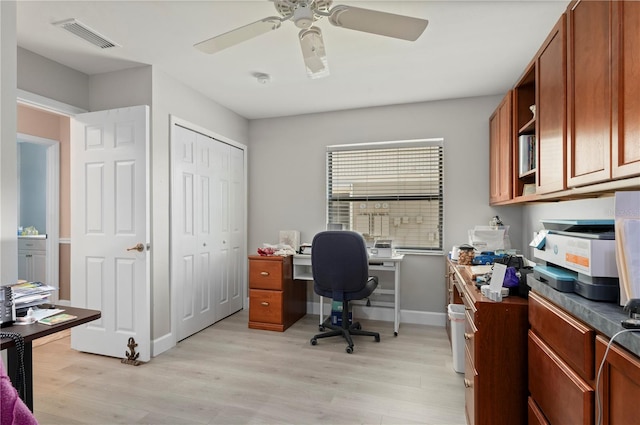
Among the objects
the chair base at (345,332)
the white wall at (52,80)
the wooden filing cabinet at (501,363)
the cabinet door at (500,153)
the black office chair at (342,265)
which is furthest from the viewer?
the chair base at (345,332)

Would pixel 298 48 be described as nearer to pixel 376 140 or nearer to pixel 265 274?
pixel 376 140

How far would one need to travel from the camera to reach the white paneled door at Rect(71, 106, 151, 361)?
8.75ft

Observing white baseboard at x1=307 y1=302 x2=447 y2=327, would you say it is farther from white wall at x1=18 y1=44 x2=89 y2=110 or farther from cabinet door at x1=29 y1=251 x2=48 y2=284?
cabinet door at x1=29 y1=251 x2=48 y2=284

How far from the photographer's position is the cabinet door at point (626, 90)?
1010 millimetres

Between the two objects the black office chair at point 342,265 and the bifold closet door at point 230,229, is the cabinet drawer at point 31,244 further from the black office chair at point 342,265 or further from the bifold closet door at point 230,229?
the black office chair at point 342,265

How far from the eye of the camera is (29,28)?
216 cm

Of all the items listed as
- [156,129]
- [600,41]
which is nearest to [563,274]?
[600,41]

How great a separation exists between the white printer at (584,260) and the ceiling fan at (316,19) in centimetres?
112

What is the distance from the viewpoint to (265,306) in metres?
3.40

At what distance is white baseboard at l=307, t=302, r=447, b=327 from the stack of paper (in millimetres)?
2885

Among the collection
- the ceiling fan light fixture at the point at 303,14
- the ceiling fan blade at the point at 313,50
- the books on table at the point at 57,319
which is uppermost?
the ceiling fan light fixture at the point at 303,14

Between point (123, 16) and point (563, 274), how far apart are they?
2736 mm

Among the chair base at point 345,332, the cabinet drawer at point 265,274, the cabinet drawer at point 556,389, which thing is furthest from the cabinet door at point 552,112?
the cabinet drawer at point 265,274

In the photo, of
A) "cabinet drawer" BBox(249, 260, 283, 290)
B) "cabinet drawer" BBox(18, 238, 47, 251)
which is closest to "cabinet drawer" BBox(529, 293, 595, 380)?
"cabinet drawer" BBox(249, 260, 283, 290)
